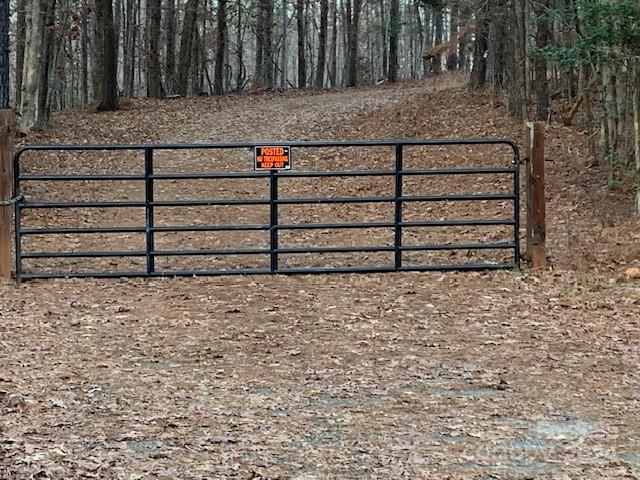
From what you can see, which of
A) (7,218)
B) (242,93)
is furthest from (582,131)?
(242,93)

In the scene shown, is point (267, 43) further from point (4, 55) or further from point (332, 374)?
point (332, 374)

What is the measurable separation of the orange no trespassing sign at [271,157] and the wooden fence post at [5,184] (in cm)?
237

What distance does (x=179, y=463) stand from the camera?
13.8 feet

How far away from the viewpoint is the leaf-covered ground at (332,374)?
4.30 meters

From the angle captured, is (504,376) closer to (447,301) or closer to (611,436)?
(611,436)

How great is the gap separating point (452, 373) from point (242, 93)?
91.6 ft

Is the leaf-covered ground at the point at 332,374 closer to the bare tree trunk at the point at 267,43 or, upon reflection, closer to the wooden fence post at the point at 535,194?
the wooden fence post at the point at 535,194

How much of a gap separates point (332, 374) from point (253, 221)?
7.31 meters

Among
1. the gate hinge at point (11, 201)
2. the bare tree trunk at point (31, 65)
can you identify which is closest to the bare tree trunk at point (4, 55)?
the gate hinge at point (11, 201)

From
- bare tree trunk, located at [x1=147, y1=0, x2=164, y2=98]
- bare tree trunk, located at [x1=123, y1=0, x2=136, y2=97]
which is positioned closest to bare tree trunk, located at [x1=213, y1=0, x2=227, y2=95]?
bare tree trunk, located at [x1=147, y1=0, x2=164, y2=98]

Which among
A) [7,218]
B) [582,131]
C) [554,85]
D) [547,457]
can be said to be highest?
[554,85]

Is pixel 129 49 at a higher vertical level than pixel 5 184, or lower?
higher

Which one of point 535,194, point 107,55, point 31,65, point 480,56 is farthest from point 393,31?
point 535,194

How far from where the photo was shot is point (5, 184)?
8.71 metres
